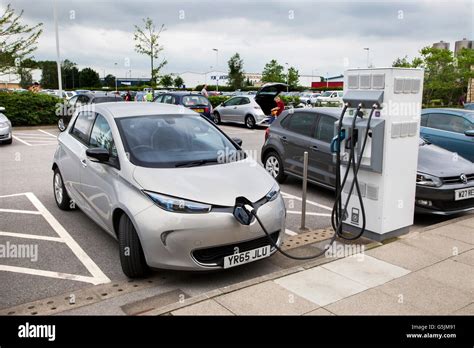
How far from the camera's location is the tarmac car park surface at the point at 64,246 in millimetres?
4366

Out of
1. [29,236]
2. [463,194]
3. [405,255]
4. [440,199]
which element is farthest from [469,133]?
[29,236]

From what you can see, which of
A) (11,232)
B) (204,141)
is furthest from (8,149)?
(204,141)

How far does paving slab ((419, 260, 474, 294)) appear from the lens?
421cm

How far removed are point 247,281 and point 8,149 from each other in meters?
11.2

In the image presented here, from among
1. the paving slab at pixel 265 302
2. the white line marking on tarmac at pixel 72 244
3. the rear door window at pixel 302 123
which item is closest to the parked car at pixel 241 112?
the rear door window at pixel 302 123

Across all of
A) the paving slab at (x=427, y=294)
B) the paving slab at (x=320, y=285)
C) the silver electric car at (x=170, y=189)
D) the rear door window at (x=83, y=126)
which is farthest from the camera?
the rear door window at (x=83, y=126)

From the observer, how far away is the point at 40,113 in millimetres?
18953

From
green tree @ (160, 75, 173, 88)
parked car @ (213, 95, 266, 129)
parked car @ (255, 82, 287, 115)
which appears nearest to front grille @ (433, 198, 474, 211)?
parked car @ (255, 82, 287, 115)

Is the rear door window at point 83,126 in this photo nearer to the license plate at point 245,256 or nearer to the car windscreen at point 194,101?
the license plate at point 245,256

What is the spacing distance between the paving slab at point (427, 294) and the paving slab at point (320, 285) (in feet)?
0.96

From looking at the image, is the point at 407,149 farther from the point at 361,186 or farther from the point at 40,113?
the point at 40,113

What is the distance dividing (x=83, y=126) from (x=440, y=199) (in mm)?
4949

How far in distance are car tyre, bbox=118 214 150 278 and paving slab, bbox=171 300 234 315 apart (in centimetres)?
85

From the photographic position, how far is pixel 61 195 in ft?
21.8
